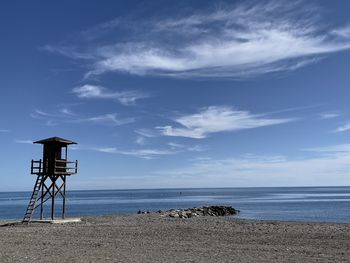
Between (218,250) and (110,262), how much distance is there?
5.22 metres

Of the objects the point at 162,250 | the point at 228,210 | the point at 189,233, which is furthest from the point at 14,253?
the point at 228,210

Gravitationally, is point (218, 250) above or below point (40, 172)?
below

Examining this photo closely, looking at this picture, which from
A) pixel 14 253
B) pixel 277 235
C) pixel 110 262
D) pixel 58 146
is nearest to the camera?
pixel 110 262

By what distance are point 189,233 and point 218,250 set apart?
25.6ft

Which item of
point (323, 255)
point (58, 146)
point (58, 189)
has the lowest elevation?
point (323, 255)

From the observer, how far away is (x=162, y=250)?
19.2m

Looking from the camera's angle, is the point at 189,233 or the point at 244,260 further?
the point at 189,233

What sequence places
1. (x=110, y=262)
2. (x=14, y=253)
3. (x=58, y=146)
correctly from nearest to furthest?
(x=110, y=262) < (x=14, y=253) < (x=58, y=146)

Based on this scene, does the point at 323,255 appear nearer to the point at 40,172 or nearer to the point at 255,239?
the point at 255,239

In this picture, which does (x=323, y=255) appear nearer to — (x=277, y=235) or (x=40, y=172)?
(x=277, y=235)

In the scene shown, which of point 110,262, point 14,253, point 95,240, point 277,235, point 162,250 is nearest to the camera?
point 110,262

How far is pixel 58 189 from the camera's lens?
38000 mm

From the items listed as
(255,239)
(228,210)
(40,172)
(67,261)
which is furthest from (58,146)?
(228,210)

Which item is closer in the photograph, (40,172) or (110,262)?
(110,262)
